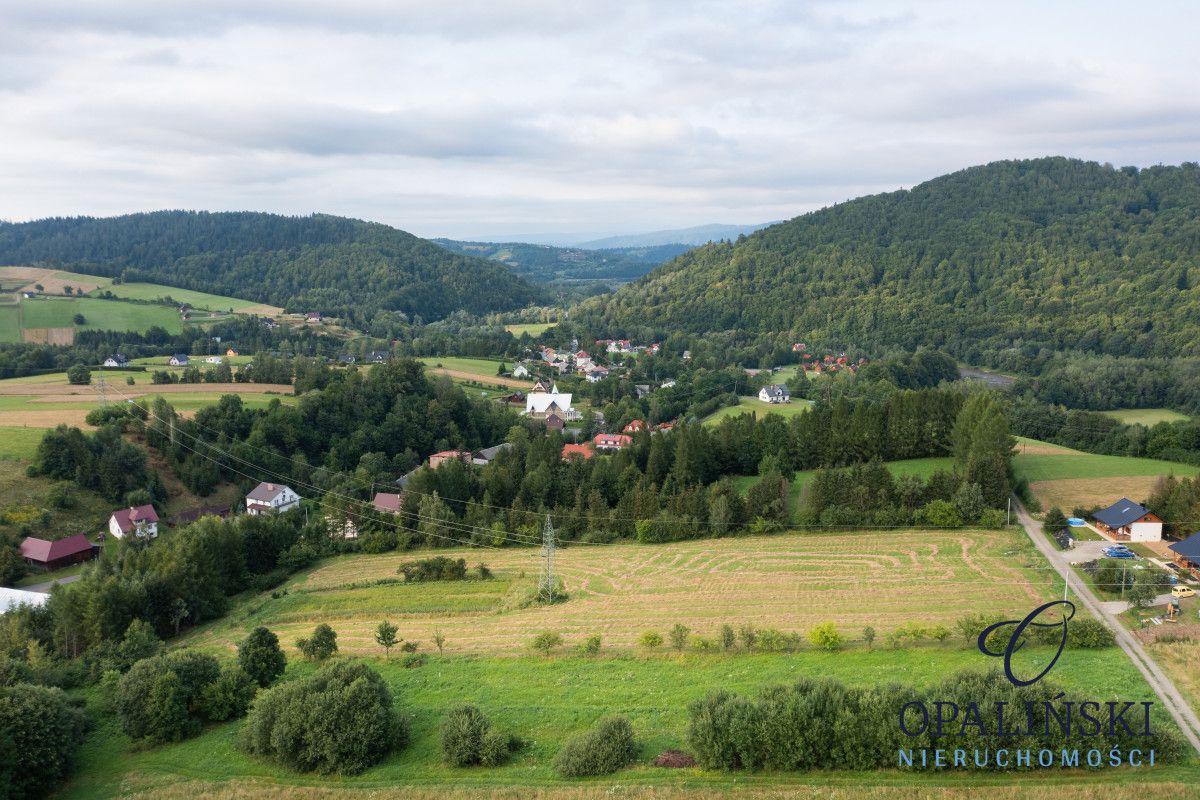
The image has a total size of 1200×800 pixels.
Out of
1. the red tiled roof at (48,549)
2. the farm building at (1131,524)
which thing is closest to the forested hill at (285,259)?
the red tiled roof at (48,549)

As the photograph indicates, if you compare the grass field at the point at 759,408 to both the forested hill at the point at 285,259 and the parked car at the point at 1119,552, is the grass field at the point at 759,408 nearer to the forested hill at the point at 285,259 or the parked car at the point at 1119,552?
the parked car at the point at 1119,552

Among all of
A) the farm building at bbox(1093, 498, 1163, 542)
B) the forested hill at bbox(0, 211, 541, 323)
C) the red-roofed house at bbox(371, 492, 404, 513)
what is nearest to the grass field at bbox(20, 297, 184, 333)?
the forested hill at bbox(0, 211, 541, 323)

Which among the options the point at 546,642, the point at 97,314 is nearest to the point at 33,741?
the point at 546,642

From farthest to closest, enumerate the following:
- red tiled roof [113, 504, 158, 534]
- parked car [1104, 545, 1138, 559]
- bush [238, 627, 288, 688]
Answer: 1. red tiled roof [113, 504, 158, 534]
2. parked car [1104, 545, 1138, 559]
3. bush [238, 627, 288, 688]

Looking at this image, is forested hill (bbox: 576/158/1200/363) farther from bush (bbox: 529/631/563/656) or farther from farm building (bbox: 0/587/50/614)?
farm building (bbox: 0/587/50/614)

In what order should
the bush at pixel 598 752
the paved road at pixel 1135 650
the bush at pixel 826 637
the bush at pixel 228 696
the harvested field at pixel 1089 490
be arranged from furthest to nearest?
the harvested field at pixel 1089 490, the bush at pixel 826 637, the bush at pixel 228 696, the paved road at pixel 1135 650, the bush at pixel 598 752

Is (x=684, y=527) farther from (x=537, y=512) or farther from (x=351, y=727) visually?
(x=351, y=727)

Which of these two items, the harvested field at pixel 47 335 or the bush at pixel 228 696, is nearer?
the bush at pixel 228 696
